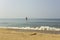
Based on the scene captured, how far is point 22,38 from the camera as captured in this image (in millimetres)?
3936

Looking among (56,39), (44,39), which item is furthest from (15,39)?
(56,39)

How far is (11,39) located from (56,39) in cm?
112

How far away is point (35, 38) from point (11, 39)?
1.98 feet

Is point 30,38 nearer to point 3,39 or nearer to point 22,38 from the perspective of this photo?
point 22,38

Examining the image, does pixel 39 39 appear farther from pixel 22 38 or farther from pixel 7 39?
pixel 7 39

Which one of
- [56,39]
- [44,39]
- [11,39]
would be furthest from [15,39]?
[56,39]

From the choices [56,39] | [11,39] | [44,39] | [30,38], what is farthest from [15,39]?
Answer: [56,39]

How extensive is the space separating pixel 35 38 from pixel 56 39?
53 centimetres

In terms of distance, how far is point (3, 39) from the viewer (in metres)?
3.91

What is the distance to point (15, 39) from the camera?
387 cm

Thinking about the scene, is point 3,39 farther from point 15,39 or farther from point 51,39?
point 51,39

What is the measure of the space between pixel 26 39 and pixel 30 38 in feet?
0.47

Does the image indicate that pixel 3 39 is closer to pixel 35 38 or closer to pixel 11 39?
pixel 11 39

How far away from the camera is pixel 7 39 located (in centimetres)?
391
